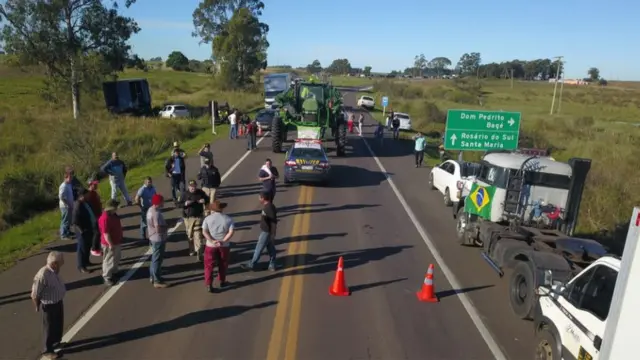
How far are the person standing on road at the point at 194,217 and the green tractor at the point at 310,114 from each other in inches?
538

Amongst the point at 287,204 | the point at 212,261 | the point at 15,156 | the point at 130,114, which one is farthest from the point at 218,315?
the point at 130,114

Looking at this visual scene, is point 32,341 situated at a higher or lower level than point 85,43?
lower

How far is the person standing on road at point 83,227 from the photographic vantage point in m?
9.70

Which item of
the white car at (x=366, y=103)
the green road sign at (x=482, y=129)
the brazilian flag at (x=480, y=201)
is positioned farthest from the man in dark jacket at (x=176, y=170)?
the white car at (x=366, y=103)

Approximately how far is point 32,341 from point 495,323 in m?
6.89

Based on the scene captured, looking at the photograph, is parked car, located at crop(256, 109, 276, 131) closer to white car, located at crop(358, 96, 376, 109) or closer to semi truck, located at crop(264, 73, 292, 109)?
semi truck, located at crop(264, 73, 292, 109)

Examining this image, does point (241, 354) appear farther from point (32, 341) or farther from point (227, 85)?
point (227, 85)

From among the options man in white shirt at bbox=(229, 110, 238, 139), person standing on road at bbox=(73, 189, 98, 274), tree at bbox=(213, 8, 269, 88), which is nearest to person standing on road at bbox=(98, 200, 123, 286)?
person standing on road at bbox=(73, 189, 98, 274)

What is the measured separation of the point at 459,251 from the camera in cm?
1234

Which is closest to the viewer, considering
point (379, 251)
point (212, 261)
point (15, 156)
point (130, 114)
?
point (212, 261)

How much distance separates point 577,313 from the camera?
6250 mm

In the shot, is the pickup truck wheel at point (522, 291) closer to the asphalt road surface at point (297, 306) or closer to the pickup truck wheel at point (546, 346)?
the asphalt road surface at point (297, 306)

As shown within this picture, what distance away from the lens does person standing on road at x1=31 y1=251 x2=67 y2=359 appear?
6742 mm

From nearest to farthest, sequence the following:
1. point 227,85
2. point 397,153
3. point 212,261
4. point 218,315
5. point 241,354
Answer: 1. point 241,354
2. point 218,315
3. point 212,261
4. point 397,153
5. point 227,85
